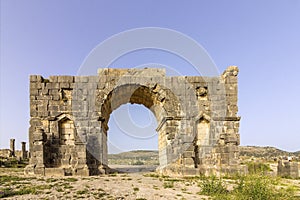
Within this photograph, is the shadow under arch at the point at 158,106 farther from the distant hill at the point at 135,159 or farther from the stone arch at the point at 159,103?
the distant hill at the point at 135,159

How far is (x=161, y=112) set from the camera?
12906mm

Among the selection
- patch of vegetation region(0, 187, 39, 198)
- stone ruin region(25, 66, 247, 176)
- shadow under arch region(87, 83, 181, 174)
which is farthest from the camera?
shadow under arch region(87, 83, 181, 174)

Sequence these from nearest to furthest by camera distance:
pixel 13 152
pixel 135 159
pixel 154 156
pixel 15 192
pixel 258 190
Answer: pixel 258 190, pixel 15 192, pixel 13 152, pixel 135 159, pixel 154 156

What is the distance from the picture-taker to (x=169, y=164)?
11664 millimetres

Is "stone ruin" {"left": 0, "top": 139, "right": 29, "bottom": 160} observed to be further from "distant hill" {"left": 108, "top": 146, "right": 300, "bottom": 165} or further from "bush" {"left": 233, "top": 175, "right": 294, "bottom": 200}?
"bush" {"left": 233, "top": 175, "right": 294, "bottom": 200}

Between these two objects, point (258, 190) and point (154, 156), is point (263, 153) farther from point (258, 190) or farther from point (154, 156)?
point (258, 190)

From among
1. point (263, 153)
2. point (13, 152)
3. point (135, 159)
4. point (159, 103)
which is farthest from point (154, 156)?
point (159, 103)

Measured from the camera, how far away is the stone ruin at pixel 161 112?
37.0 feet

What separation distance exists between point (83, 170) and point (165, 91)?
6039 mm

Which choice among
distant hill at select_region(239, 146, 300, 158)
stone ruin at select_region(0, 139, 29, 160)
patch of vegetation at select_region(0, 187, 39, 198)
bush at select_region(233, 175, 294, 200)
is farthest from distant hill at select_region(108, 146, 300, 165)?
bush at select_region(233, 175, 294, 200)

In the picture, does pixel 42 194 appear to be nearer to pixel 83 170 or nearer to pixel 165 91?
pixel 83 170

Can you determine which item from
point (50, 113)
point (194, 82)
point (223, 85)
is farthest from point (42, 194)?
point (223, 85)

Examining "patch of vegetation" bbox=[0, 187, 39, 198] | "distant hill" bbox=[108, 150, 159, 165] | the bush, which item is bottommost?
"distant hill" bbox=[108, 150, 159, 165]

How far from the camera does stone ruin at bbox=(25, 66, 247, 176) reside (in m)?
11.3
